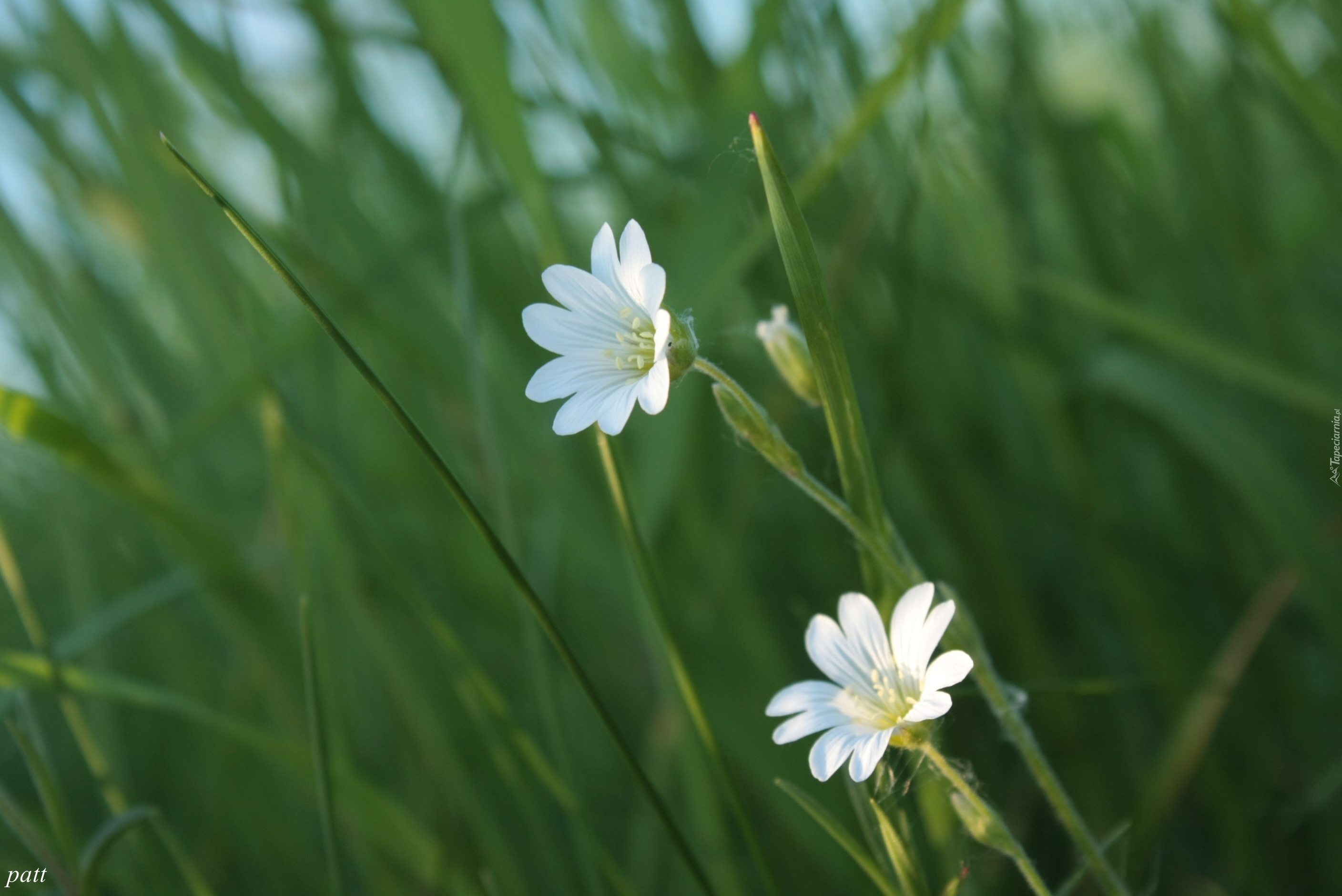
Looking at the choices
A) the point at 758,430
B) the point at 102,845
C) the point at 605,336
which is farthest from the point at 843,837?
the point at 102,845

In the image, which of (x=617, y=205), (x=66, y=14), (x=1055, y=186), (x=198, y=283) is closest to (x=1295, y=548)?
(x=1055, y=186)

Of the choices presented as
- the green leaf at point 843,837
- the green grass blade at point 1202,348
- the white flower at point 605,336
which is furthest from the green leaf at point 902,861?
the green grass blade at point 1202,348

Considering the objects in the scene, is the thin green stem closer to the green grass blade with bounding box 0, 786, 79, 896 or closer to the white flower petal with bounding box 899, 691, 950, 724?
the white flower petal with bounding box 899, 691, 950, 724

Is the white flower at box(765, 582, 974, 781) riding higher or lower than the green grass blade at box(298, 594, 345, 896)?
lower

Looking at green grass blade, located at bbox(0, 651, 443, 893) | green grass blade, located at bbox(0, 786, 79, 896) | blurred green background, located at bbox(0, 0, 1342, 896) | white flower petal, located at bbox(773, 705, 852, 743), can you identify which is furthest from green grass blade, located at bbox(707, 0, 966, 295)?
green grass blade, located at bbox(0, 786, 79, 896)

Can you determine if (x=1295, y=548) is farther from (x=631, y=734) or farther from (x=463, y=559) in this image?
(x=463, y=559)

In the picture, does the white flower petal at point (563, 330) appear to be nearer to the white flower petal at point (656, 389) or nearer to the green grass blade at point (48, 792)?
the white flower petal at point (656, 389)

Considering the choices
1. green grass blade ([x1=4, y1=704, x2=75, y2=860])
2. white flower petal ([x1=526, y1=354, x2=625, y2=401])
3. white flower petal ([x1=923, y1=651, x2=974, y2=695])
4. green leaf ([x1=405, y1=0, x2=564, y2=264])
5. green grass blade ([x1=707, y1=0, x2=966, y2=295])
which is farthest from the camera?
green leaf ([x1=405, y1=0, x2=564, y2=264])
